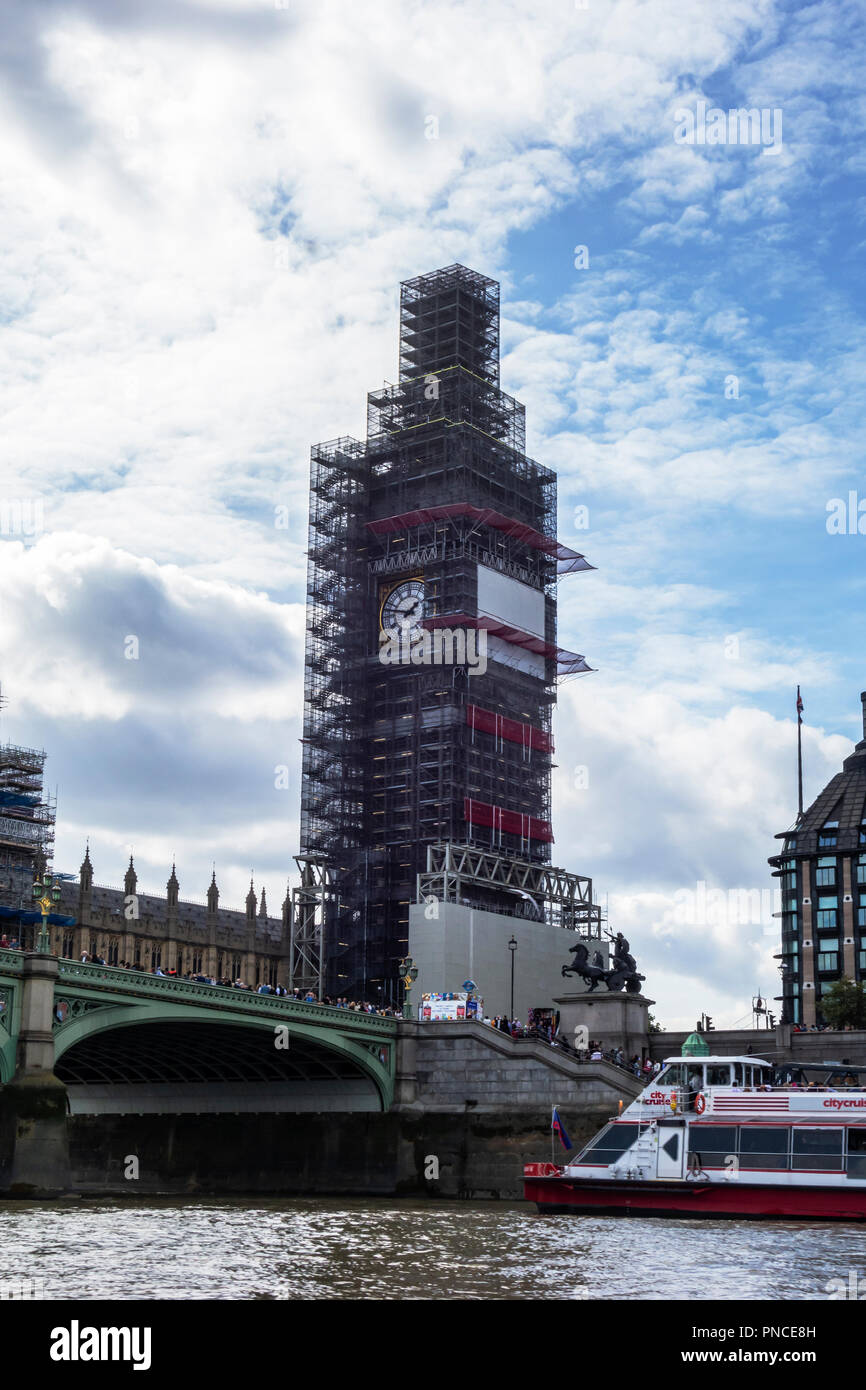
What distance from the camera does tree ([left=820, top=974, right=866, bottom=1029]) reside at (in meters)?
117

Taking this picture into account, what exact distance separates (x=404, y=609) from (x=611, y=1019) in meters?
50.6

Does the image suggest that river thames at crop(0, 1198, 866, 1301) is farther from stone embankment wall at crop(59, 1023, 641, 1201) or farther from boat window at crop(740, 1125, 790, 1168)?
stone embankment wall at crop(59, 1023, 641, 1201)

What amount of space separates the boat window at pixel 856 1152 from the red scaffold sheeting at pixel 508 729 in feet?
243

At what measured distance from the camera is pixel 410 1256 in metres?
39.8

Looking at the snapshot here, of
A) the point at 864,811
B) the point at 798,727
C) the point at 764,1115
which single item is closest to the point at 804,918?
the point at 864,811

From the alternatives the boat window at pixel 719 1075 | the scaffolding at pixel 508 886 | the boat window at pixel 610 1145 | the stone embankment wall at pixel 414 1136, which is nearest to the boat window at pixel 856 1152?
the boat window at pixel 719 1075

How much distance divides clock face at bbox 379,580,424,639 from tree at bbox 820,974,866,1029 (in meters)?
41.4

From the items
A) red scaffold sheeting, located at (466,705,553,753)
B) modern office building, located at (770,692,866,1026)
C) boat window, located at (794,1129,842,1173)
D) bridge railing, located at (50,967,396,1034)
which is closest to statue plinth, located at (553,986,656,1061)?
bridge railing, located at (50,967,396,1034)

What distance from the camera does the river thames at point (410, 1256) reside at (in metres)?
31.6

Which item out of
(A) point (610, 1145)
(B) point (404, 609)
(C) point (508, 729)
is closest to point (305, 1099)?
(A) point (610, 1145)

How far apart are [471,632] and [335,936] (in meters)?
25.7

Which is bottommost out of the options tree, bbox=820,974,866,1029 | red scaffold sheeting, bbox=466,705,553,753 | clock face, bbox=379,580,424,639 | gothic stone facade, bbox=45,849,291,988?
tree, bbox=820,974,866,1029

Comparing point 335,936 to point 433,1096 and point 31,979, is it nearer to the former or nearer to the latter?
point 433,1096

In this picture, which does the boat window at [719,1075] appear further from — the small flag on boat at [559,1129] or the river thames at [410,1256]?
the small flag on boat at [559,1129]
